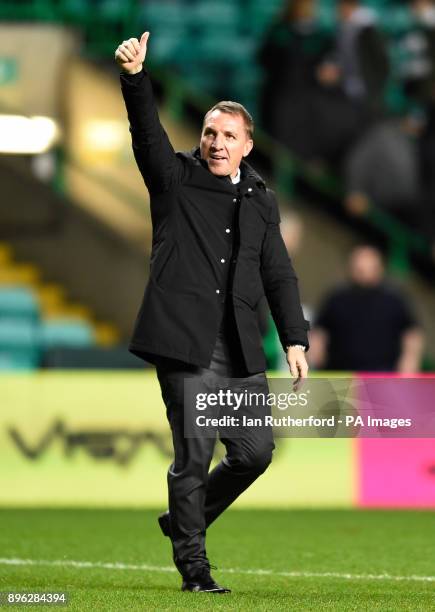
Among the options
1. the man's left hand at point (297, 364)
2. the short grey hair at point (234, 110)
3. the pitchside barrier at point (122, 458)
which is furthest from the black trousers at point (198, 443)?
the pitchside barrier at point (122, 458)

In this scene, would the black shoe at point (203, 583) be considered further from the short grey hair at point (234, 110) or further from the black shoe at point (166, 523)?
the short grey hair at point (234, 110)

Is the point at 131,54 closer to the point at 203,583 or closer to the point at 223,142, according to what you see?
the point at 223,142

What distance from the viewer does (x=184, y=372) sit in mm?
5996

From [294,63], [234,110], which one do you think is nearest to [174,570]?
[234,110]

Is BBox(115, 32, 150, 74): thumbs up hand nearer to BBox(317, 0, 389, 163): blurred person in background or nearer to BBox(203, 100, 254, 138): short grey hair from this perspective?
BBox(203, 100, 254, 138): short grey hair

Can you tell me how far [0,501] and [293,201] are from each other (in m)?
5.13

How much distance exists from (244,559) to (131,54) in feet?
9.82

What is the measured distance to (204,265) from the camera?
6.04 meters

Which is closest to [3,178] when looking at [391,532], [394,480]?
[394,480]

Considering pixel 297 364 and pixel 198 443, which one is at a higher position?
pixel 297 364

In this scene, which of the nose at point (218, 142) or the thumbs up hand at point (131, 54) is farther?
the nose at point (218, 142)

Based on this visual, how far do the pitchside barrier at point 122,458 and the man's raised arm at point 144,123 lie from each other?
16.5ft

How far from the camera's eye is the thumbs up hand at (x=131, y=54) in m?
5.55

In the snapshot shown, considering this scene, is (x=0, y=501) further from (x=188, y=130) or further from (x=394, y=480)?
(x=188, y=130)
